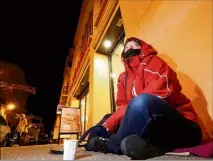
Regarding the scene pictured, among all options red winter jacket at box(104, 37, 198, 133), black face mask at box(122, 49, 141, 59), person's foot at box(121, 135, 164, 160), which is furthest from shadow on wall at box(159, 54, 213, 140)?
person's foot at box(121, 135, 164, 160)

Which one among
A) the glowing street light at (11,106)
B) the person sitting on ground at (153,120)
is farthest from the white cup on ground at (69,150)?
the glowing street light at (11,106)

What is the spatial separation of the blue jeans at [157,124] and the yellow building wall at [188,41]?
54 centimetres

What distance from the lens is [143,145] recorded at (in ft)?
3.80

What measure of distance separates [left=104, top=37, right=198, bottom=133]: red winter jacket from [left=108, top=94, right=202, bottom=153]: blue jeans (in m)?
0.14

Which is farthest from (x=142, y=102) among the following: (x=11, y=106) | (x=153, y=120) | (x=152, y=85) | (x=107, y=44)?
(x=11, y=106)

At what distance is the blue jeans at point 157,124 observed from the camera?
3.99ft

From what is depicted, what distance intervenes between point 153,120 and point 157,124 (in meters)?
0.05

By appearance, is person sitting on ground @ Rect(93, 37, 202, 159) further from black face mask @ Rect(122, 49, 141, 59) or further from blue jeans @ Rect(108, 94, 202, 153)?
black face mask @ Rect(122, 49, 141, 59)

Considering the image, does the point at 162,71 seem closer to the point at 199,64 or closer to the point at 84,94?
the point at 199,64

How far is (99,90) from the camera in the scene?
4.82 meters

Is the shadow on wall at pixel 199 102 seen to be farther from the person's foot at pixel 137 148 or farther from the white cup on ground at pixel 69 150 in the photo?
the white cup on ground at pixel 69 150

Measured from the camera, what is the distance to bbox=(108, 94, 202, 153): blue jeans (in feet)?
3.99

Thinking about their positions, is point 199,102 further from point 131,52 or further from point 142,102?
point 142,102

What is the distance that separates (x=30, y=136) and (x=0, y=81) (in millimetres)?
6420
